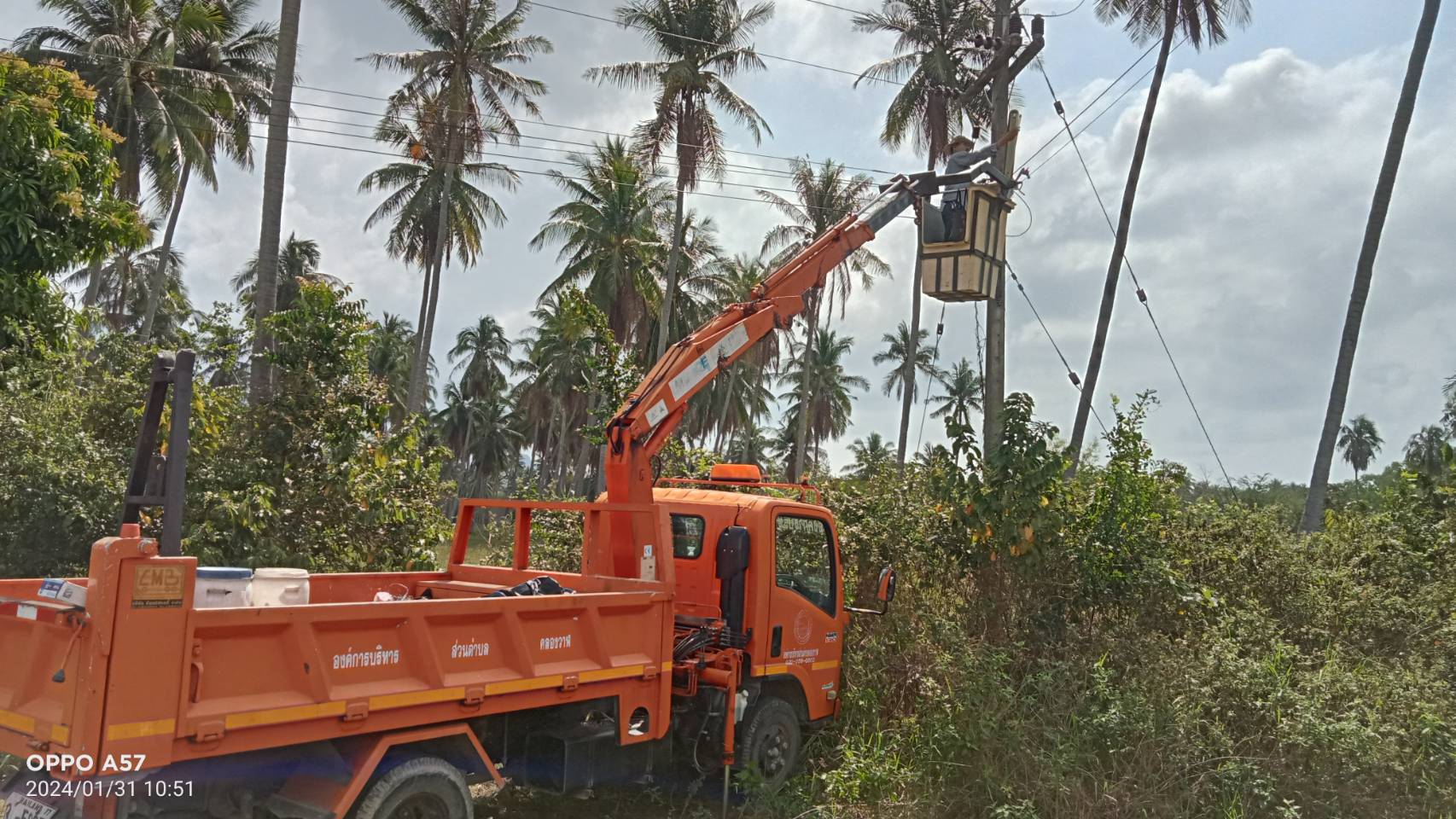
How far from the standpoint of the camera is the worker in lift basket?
351 inches

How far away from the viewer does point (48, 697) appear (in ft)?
13.0

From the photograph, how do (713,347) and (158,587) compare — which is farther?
(713,347)

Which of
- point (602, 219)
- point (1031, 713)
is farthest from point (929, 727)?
point (602, 219)

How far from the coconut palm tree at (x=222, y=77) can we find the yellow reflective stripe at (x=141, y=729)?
82.5 ft

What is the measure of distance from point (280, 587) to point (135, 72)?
2516 cm

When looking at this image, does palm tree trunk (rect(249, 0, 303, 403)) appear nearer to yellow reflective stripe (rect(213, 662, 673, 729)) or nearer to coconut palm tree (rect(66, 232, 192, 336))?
yellow reflective stripe (rect(213, 662, 673, 729))

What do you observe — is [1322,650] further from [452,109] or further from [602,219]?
[602,219]

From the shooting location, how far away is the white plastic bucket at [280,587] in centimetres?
500

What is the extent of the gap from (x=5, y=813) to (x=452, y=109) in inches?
1037

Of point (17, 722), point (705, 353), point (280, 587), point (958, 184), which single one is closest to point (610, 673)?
point (280, 587)

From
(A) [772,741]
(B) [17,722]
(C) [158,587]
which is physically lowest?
(A) [772,741]

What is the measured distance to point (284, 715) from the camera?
4.19 metres

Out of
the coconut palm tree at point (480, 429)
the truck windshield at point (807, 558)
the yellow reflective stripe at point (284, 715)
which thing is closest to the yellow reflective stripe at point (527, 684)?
the yellow reflective stripe at point (284, 715)

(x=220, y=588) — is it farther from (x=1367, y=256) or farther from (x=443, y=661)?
(x=1367, y=256)
